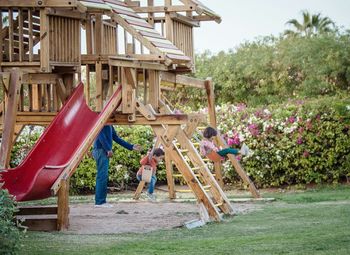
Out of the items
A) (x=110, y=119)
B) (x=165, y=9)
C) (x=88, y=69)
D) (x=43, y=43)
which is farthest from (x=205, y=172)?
(x=165, y=9)

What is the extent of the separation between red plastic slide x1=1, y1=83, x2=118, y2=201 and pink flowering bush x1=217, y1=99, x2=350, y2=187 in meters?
7.39

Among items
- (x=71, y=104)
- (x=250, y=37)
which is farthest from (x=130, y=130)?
(x=250, y=37)

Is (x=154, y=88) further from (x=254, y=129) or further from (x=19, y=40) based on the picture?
(x=254, y=129)

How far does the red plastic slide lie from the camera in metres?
11.6

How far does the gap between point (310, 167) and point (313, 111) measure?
4.24 feet

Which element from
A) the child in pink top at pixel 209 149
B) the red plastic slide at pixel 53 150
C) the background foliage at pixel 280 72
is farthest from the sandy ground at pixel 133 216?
the background foliage at pixel 280 72

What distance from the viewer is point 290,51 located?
3203 cm

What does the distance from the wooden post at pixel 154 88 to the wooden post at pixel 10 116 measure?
124 inches

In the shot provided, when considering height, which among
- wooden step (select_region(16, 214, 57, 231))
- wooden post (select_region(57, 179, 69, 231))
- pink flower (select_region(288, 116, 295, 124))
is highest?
pink flower (select_region(288, 116, 295, 124))

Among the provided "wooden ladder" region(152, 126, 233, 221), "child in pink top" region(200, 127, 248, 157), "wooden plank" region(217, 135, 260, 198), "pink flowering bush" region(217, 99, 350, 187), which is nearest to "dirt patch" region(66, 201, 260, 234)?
"wooden ladder" region(152, 126, 233, 221)

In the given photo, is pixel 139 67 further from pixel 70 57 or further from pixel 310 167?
pixel 310 167

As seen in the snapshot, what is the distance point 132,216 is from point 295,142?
263 inches

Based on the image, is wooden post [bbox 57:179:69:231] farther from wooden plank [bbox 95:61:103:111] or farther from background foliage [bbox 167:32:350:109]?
background foliage [bbox 167:32:350:109]

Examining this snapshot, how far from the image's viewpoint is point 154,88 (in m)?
14.8
